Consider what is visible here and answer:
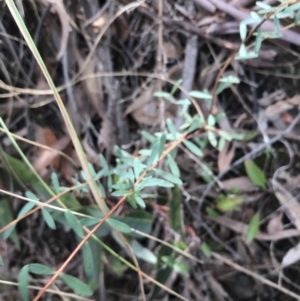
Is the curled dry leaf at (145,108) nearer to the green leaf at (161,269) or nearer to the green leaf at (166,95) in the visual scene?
the green leaf at (166,95)

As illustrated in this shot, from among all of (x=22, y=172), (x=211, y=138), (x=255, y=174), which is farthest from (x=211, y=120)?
(x=22, y=172)

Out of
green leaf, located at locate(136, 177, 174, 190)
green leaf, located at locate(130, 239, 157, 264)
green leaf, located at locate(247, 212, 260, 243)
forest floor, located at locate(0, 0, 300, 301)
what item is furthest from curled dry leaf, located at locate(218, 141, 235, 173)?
green leaf, located at locate(136, 177, 174, 190)

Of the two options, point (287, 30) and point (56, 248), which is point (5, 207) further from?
point (287, 30)

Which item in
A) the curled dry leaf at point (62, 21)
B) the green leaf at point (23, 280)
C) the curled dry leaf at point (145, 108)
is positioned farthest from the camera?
the curled dry leaf at point (145, 108)

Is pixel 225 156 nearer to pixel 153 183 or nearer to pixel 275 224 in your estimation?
pixel 275 224

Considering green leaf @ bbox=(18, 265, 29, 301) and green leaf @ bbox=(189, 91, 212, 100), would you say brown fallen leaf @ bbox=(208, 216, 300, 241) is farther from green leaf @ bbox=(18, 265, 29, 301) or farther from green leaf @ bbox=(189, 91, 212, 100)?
green leaf @ bbox=(18, 265, 29, 301)

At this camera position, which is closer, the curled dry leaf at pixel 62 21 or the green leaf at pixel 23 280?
the green leaf at pixel 23 280

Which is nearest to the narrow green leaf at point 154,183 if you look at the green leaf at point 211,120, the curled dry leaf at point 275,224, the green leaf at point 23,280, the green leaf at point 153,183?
the green leaf at point 153,183
